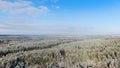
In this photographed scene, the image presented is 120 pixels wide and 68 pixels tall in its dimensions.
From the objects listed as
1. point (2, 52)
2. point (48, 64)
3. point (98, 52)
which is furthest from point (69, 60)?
point (2, 52)

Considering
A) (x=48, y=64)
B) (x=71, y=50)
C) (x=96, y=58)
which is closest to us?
(x=48, y=64)

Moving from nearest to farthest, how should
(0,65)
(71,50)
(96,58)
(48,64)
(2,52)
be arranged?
(0,65)
(48,64)
(2,52)
(96,58)
(71,50)

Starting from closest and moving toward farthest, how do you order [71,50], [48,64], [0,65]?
1. [0,65]
2. [48,64]
3. [71,50]

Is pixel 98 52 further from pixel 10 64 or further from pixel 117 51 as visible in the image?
pixel 10 64

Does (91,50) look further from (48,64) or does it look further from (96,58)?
(48,64)

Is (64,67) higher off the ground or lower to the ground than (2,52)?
lower

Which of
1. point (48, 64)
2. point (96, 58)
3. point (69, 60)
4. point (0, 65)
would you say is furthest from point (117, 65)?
point (0, 65)

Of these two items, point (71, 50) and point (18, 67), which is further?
point (71, 50)

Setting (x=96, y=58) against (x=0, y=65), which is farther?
(x=96, y=58)

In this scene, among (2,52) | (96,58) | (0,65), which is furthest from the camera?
Answer: (96,58)
